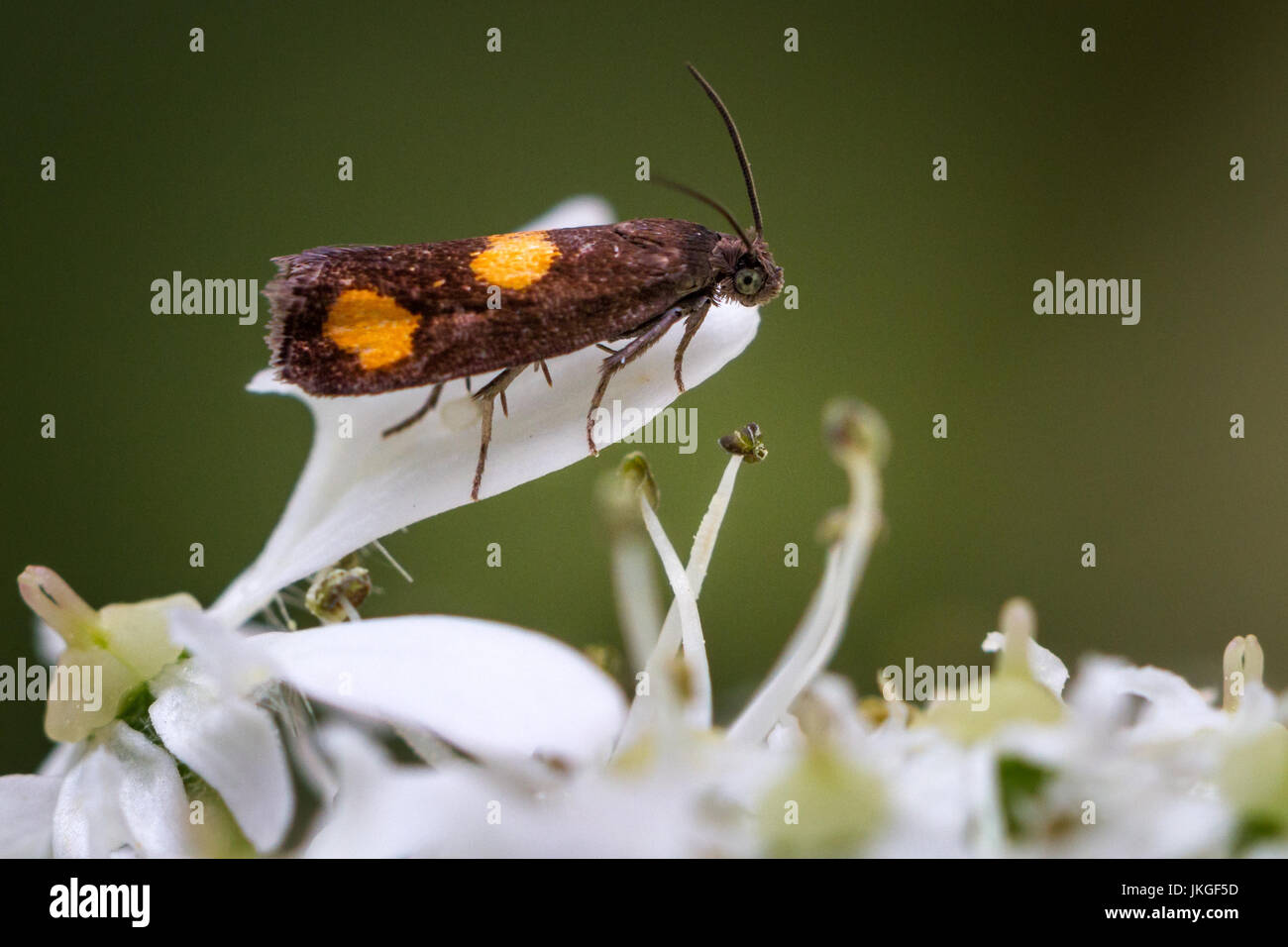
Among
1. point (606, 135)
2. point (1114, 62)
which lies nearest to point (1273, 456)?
point (1114, 62)

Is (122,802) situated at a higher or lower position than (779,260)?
lower

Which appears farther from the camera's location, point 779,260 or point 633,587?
point 779,260

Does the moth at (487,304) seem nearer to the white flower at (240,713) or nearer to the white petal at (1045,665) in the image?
the white flower at (240,713)

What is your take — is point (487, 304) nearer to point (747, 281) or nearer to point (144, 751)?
point (747, 281)

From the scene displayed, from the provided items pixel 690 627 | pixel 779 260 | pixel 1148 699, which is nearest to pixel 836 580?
pixel 690 627

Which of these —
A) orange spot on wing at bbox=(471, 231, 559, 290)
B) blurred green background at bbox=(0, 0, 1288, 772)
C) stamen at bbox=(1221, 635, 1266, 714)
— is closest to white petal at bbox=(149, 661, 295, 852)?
orange spot on wing at bbox=(471, 231, 559, 290)

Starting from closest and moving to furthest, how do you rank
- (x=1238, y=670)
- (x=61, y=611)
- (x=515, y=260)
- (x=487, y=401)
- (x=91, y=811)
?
1. (x=1238, y=670)
2. (x=91, y=811)
3. (x=61, y=611)
4. (x=487, y=401)
5. (x=515, y=260)
